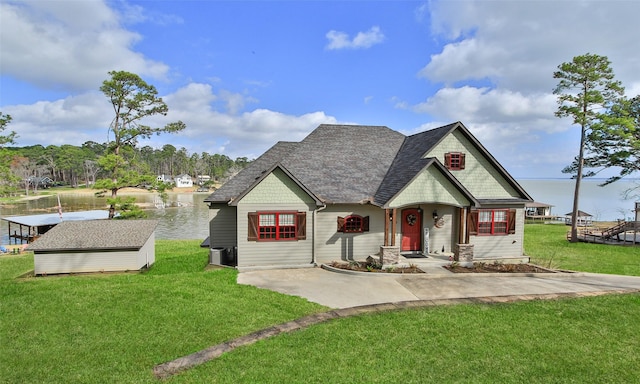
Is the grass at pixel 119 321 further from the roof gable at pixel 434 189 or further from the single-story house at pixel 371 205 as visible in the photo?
the roof gable at pixel 434 189

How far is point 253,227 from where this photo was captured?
14.1 metres

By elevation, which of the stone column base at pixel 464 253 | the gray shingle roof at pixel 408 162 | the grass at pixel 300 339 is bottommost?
the grass at pixel 300 339

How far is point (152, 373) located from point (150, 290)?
507 centimetres

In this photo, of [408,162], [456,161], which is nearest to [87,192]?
[408,162]

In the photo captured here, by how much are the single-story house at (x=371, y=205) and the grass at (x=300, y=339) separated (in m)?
4.37

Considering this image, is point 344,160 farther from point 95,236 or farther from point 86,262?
point 86,262

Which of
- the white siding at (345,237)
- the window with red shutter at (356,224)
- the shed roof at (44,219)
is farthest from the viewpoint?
the shed roof at (44,219)

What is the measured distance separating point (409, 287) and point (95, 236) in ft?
48.9

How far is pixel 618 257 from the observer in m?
19.2

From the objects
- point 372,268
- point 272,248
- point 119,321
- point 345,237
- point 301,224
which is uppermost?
point 301,224

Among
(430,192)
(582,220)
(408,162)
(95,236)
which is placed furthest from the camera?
(582,220)

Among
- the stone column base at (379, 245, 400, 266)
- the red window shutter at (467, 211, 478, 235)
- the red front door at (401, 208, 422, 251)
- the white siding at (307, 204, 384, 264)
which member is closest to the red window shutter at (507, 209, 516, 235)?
the red window shutter at (467, 211, 478, 235)

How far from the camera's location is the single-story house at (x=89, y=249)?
595 inches

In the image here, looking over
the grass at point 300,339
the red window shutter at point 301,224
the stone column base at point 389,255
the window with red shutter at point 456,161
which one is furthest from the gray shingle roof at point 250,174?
the window with red shutter at point 456,161
